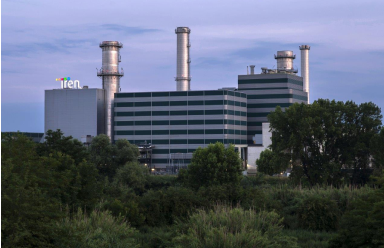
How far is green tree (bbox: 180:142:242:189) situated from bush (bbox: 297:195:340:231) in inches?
1505

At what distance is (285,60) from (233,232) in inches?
5749

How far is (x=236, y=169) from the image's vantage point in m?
77.1

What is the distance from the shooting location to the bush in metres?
34.3

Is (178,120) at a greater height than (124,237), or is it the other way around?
(178,120)

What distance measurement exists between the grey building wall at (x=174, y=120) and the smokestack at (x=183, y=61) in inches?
280

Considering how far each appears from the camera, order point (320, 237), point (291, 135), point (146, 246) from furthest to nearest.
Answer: point (291, 135) → point (320, 237) → point (146, 246)

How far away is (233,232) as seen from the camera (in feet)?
71.6

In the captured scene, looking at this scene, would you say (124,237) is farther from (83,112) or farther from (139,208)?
(83,112)

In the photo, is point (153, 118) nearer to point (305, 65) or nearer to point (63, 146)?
point (305, 65)

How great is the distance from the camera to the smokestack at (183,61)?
138000 millimetres

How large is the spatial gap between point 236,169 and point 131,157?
31808 millimetres

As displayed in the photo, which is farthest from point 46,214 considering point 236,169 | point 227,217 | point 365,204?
point 236,169

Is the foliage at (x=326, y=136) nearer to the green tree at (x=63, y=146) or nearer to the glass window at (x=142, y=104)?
the green tree at (x=63, y=146)

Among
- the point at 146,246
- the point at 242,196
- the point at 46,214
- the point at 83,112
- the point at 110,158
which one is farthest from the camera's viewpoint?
the point at 83,112
